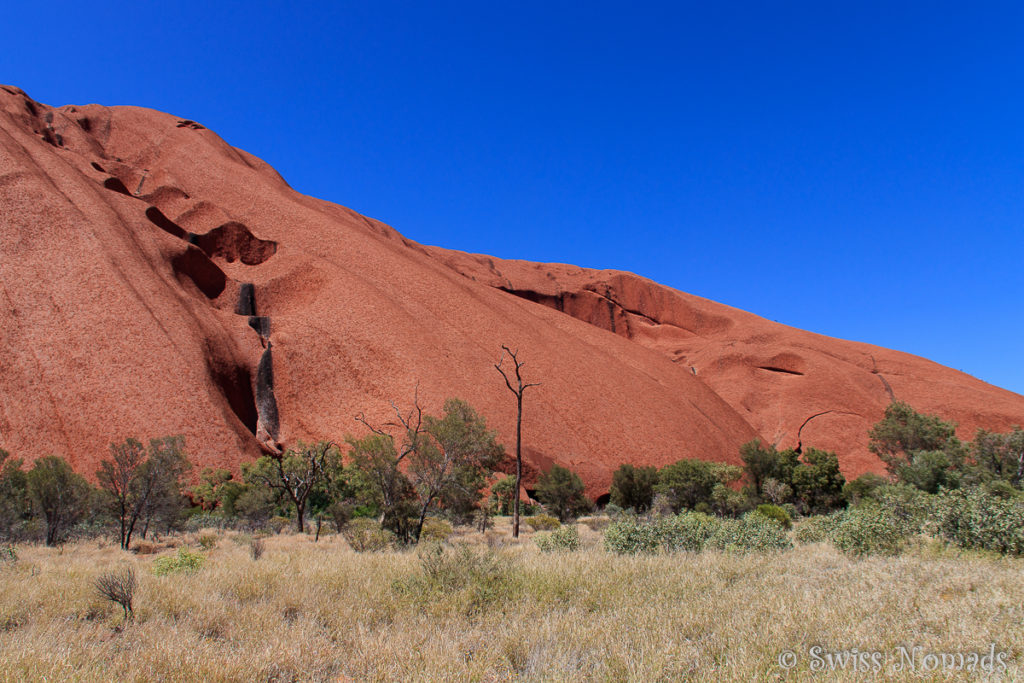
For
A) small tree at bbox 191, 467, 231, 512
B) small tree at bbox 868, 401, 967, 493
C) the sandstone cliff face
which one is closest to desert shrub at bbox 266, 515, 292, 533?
small tree at bbox 191, 467, 231, 512

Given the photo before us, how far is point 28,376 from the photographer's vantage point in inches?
1225

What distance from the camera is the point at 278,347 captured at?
4144 centimetres

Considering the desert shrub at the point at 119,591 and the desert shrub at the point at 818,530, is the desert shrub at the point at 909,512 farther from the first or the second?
the desert shrub at the point at 119,591

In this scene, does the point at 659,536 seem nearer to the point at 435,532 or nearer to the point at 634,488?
the point at 435,532

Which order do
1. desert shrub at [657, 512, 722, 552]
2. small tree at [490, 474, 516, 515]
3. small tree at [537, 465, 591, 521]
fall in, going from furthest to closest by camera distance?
small tree at [490, 474, 516, 515], small tree at [537, 465, 591, 521], desert shrub at [657, 512, 722, 552]

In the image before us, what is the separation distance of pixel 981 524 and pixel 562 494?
20.5 metres

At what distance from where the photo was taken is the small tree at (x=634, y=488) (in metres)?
30.5

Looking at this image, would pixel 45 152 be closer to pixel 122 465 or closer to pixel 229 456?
pixel 229 456

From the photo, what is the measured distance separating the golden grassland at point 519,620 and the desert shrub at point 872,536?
0.83 meters

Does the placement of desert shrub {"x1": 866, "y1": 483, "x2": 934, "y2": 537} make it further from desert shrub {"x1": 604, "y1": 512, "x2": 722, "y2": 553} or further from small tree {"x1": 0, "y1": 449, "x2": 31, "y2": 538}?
small tree {"x1": 0, "y1": 449, "x2": 31, "y2": 538}

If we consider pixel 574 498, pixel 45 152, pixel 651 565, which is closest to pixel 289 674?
pixel 651 565

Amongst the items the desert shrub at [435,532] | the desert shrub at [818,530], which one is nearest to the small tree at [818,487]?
the desert shrub at [818,530]

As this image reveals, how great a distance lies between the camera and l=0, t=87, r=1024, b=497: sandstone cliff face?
104ft

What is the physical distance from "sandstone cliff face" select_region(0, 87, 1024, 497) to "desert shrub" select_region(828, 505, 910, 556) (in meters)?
23.5
